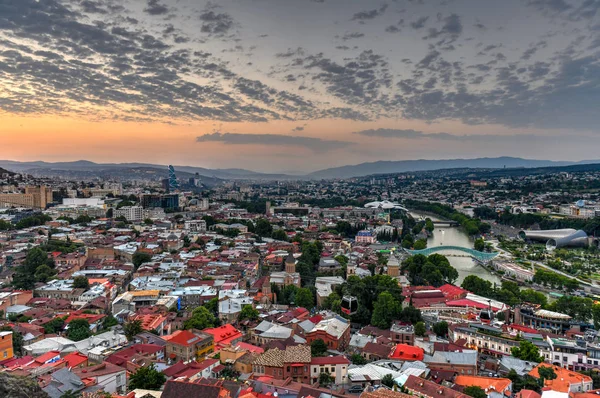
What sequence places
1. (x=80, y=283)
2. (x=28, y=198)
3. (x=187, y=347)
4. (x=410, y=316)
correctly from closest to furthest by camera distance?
(x=187, y=347) → (x=410, y=316) → (x=80, y=283) → (x=28, y=198)

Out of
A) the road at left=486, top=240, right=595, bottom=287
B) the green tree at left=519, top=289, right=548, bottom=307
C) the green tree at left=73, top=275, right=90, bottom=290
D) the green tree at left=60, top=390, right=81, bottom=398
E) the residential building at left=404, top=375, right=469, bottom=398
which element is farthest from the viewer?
the road at left=486, top=240, right=595, bottom=287

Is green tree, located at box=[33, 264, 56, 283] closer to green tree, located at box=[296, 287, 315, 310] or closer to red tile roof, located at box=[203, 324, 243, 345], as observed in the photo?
red tile roof, located at box=[203, 324, 243, 345]

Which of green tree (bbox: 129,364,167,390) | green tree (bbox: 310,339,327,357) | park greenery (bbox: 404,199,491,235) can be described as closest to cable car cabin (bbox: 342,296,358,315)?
green tree (bbox: 310,339,327,357)

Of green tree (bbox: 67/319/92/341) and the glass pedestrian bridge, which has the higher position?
green tree (bbox: 67/319/92/341)

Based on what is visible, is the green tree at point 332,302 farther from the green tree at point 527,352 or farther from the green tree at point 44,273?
the green tree at point 44,273

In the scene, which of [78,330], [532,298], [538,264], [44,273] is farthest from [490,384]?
[538,264]

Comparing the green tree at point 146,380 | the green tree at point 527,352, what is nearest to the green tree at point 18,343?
the green tree at point 146,380

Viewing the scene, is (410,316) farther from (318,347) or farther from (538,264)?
(538,264)

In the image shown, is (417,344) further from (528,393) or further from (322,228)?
(322,228)
